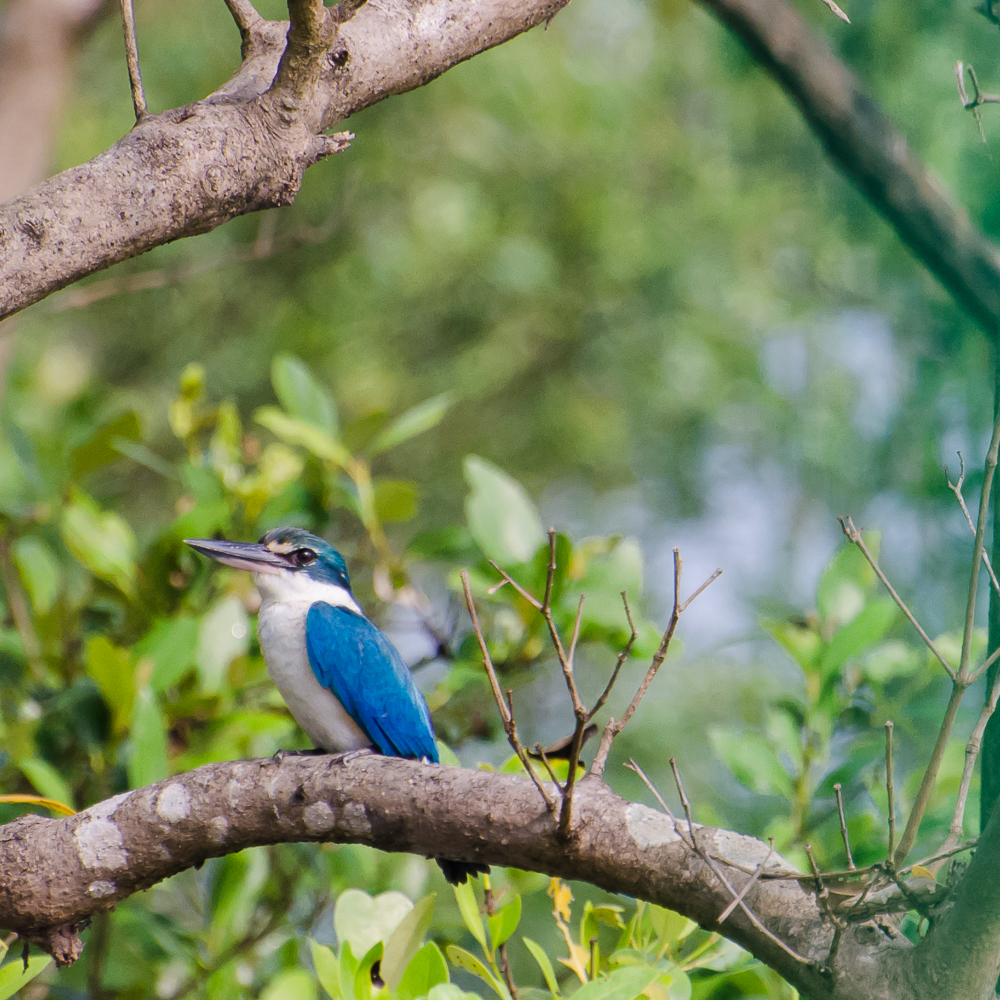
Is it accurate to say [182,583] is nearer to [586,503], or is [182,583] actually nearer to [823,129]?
[823,129]

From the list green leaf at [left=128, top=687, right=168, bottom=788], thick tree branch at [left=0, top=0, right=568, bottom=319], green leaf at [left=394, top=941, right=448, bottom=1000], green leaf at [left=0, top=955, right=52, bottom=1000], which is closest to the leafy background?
green leaf at [left=128, top=687, right=168, bottom=788]

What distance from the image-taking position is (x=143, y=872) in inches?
67.2

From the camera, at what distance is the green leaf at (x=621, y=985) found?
1514mm

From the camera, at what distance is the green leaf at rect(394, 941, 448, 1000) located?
1663mm

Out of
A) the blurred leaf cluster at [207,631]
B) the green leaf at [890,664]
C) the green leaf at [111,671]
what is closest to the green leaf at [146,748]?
the blurred leaf cluster at [207,631]

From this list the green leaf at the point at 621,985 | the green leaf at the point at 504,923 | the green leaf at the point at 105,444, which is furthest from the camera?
the green leaf at the point at 105,444

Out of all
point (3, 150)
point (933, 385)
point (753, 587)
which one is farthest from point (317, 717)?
point (753, 587)

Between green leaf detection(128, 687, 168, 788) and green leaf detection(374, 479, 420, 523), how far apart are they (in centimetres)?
94

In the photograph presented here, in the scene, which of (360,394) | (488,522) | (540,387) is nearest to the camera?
(488,522)

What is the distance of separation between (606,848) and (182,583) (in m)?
1.88

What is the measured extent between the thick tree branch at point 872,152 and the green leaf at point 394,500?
1588mm

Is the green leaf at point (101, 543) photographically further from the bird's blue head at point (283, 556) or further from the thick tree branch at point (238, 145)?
the thick tree branch at point (238, 145)

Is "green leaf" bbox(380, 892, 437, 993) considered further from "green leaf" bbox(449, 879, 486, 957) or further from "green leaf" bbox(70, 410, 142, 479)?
"green leaf" bbox(70, 410, 142, 479)

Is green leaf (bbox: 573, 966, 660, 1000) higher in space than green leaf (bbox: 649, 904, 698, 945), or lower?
higher
